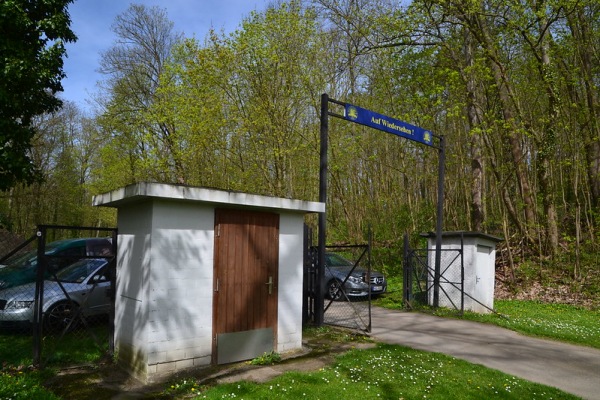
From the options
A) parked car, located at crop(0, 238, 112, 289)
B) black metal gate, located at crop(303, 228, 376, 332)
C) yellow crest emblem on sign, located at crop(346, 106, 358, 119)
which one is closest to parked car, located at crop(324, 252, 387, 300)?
black metal gate, located at crop(303, 228, 376, 332)

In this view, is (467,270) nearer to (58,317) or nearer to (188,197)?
(188,197)

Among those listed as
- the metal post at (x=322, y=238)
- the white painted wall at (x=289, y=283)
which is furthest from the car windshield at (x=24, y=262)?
the metal post at (x=322, y=238)

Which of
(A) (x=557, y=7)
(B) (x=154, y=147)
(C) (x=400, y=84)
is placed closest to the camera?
(A) (x=557, y=7)

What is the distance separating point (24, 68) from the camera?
1036 centimetres

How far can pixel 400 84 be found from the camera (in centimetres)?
1858

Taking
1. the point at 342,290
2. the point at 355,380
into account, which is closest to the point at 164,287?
the point at 355,380

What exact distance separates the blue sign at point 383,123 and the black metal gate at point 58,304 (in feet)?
17.2

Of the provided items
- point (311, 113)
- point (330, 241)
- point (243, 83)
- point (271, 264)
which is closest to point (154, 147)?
point (243, 83)

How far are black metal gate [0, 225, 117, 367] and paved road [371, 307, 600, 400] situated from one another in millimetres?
5034

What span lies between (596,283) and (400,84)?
33.6ft

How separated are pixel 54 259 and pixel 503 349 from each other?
9604 millimetres

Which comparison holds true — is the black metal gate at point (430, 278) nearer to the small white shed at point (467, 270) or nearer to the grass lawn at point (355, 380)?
the small white shed at point (467, 270)

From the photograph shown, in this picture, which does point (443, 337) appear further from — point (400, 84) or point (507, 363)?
point (400, 84)

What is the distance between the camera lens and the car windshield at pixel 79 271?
856 cm
